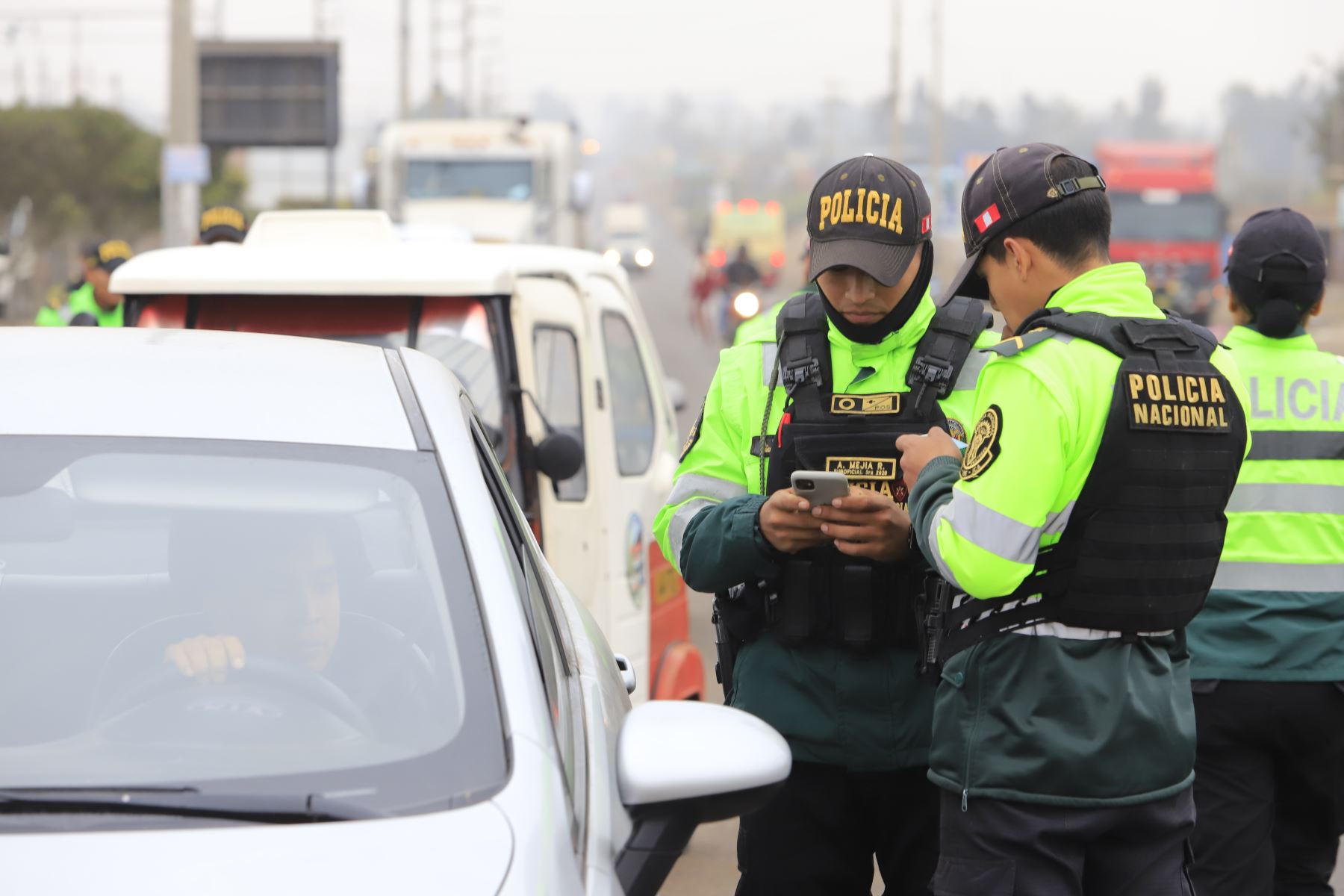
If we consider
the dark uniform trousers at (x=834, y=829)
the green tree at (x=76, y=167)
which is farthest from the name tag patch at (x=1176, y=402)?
the green tree at (x=76, y=167)

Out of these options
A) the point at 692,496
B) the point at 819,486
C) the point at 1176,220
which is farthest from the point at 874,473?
the point at 1176,220

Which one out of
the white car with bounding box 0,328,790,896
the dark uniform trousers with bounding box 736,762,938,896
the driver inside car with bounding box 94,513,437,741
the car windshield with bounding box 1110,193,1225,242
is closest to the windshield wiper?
the white car with bounding box 0,328,790,896

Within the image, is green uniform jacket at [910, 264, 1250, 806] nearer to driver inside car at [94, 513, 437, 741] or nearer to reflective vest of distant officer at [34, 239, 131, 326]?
driver inside car at [94, 513, 437, 741]

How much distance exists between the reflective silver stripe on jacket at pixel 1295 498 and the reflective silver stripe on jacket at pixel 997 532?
4.74ft

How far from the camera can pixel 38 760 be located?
7.65 feet

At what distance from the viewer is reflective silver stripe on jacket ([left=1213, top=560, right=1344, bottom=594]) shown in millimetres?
3938

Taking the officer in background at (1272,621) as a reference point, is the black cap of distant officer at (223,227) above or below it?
above

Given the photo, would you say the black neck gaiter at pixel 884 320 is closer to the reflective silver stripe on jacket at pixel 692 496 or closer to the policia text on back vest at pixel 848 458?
the policia text on back vest at pixel 848 458

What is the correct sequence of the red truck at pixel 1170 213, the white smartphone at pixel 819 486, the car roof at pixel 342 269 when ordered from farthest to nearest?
1. the red truck at pixel 1170 213
2. the car roof at pixel 342 269
3. the white smartphone at pixel 819 486

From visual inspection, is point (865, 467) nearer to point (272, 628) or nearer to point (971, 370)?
point (971, 370)

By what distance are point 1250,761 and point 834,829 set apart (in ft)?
4.16

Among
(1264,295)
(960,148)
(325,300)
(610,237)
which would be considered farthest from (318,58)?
(960,148)

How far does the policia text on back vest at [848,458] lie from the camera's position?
3148 mm

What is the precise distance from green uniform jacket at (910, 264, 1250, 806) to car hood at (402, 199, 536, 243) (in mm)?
18731
